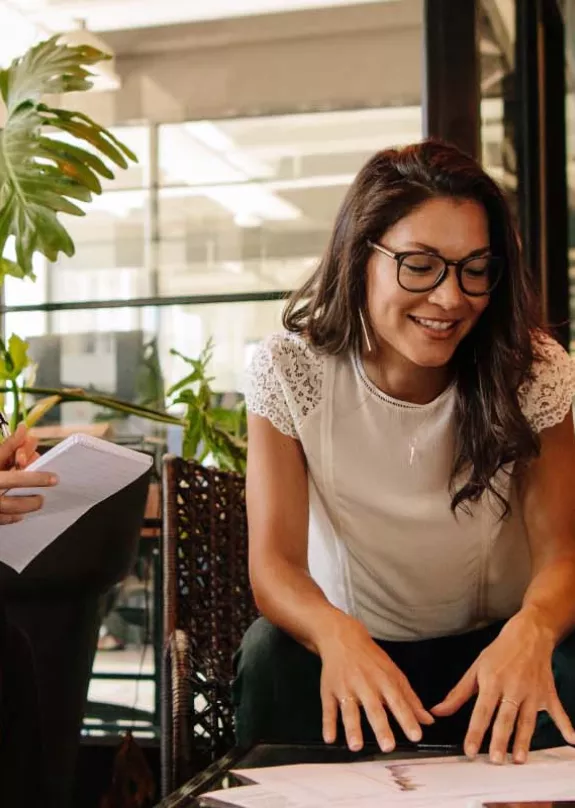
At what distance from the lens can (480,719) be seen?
3.11 feet

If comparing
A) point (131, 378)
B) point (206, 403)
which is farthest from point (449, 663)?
point (131, 378)

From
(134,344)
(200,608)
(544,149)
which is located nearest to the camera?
(200,608)

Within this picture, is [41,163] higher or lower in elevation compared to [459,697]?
higher

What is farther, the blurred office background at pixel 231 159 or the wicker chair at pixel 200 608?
the blurred office background at pixel 231 159

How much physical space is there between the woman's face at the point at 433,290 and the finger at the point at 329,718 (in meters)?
0.42

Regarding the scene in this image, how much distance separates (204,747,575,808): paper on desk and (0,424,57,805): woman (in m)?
0.42

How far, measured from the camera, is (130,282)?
3.25m

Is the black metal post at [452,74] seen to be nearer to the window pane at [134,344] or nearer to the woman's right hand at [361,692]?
the window pane at [134,344]

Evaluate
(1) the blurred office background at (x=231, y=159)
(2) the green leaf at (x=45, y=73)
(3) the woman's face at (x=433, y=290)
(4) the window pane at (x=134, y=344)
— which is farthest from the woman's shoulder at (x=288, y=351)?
(4) the window pane at (x=134, y=344)

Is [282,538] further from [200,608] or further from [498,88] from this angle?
[498,88]

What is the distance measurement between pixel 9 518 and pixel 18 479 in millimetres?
86

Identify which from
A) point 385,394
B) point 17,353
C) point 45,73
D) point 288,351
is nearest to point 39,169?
point 45,73

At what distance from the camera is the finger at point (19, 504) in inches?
43.3

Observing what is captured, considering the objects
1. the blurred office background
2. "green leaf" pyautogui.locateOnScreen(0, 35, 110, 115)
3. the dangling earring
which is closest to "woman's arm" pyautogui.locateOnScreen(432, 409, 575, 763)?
the dangling earring
